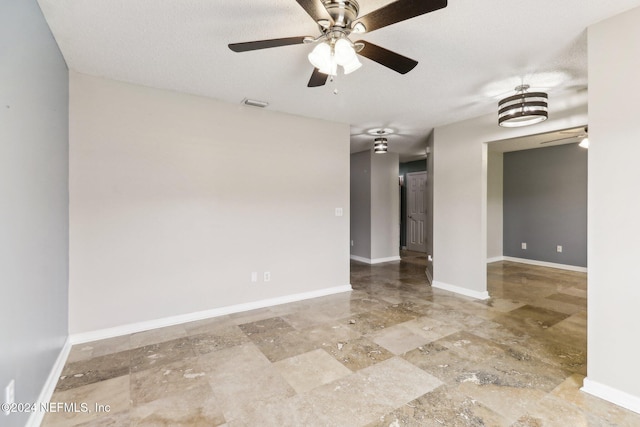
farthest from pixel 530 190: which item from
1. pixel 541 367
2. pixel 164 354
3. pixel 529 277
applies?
pixel 164 354

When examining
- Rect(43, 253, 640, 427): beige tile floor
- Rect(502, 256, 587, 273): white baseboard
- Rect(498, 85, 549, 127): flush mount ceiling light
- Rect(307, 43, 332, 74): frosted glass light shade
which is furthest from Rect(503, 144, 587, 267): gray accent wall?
Rect(307, 43, 332, 74): frosted glass light shade

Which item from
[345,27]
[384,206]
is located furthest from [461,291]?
[345,27]

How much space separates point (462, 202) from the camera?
437cm

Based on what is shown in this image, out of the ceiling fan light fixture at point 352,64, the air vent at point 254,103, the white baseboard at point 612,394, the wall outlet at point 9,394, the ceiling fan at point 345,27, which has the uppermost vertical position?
the air vent at point 254,103

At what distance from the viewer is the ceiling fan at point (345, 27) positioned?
147 centimetres

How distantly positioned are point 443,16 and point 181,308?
3.58m

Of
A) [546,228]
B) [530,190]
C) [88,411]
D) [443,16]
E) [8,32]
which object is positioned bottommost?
[88,411]

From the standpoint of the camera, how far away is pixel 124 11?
6.36ft

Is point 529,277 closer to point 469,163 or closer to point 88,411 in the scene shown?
point 469,163

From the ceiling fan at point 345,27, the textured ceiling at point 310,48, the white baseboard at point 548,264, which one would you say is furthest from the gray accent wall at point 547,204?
the ceiling fan at point 345,27

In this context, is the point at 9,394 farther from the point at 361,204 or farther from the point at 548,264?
the point at 548,264

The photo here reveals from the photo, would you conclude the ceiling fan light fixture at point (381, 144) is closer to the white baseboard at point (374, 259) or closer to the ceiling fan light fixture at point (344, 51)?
the white baseboard at point (374, 259)

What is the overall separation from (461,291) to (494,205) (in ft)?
11.2

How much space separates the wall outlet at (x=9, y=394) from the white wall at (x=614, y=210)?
337 cm
